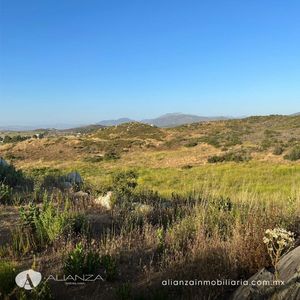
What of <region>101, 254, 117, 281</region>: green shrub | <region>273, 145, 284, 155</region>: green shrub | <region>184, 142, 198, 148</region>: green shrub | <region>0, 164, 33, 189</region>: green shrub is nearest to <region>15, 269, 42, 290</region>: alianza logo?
<region>101, 254, 117, 281</region>: green shrub

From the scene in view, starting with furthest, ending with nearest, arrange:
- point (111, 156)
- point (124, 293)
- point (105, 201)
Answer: point (111, 156) < point (105, 201) < point (124, 293)

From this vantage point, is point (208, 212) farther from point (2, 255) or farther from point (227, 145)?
point (227, 145)

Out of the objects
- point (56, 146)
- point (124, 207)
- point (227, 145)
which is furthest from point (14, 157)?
point (124, 207)

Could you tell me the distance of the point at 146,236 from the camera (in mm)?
6156

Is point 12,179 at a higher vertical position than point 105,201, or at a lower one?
higher

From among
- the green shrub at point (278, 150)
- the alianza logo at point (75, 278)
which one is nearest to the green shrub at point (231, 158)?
the green shrub at point (278, 150)

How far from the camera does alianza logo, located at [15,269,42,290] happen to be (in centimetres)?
428

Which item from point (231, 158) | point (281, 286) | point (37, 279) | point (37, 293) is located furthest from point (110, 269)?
point (231, 158)

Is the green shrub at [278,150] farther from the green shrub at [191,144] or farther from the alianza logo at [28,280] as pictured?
the alianza logo at [28,280]

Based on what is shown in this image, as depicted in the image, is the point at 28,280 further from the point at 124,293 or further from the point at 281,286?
the point at 281,286

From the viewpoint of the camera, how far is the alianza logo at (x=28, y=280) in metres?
4.28

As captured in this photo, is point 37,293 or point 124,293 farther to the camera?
point 124,293

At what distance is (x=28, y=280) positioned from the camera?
173 inches

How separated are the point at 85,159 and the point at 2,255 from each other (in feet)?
127
